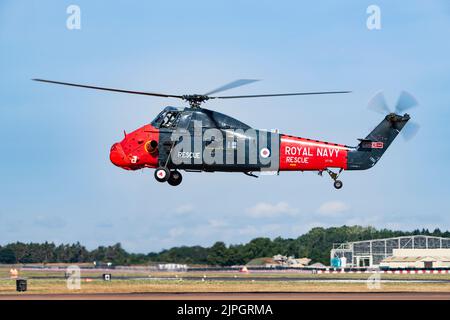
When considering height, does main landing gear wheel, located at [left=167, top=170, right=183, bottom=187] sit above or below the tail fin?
below

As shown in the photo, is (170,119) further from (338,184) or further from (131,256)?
(131,256)

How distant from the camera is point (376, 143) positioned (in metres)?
59.6

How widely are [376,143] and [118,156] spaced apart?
57.5 feet

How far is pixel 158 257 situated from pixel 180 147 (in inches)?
1952

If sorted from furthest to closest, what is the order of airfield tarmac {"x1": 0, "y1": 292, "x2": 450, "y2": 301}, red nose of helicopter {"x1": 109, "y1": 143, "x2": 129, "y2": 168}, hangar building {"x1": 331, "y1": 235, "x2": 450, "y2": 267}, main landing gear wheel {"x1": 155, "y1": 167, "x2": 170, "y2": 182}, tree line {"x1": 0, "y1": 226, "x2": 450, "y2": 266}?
hangar building {"x1": 331, "y1": 235, "x2": 450, "y2": 267} → tree line {"x1": 0, "y1": 226, "x2": 450, "y2": 266} → red nose of helicopter {"x1": 109, "y1": 143, "x2": 129, "y2": 168} → main landing gear wheel {"x1": 155, "y1": 167, "x2": 170, "y2": 182} → airfield tarmac {"x1": 0, "y1": 292, "x2": 450, "y2": 301}

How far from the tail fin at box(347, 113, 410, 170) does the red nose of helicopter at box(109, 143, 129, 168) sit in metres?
15.1

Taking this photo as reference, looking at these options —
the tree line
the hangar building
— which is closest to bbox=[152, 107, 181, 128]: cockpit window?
the tree line

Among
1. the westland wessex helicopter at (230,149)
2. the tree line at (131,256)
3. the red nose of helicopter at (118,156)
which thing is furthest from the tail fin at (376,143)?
the tree line at (131,256)

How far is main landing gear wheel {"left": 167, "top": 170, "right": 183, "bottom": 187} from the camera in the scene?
2378 inches

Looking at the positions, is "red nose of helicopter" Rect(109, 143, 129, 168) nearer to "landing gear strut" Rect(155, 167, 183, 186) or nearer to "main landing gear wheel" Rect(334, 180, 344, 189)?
"landing gear strut" Rect(155, 167, 183, 186)

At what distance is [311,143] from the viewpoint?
192 ft

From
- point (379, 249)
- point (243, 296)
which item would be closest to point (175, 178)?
point (243, 296)
